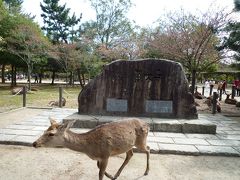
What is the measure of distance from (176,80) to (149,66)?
1024 millimetres

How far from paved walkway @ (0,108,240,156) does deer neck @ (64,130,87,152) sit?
279cm

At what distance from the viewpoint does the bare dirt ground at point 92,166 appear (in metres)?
5.17

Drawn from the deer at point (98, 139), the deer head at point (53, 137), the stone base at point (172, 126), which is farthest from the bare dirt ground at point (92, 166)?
the stone base at point (172, 126)

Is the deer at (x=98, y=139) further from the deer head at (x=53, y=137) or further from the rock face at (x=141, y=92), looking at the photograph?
the rock face at (x=141, y=92)

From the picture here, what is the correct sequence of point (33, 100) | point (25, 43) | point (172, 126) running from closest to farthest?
1. point (172, 126)
2. point (33, 100)
3. point (25, 43)

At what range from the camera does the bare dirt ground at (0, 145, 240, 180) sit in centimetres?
517

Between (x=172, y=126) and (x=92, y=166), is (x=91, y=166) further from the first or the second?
(x=172, y=126)

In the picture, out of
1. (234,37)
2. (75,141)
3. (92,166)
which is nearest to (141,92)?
(92,166)

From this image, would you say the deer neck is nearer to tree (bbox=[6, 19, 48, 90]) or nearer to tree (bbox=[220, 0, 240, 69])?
tree (bbox=[220, 0, 240, 69])

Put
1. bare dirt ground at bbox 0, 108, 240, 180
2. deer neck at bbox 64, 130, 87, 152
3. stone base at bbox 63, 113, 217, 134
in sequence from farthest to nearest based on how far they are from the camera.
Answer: stone base at bbox 63, 113, 217, 134, bare dirt ground at bbox 0, 108, 240, 180, deer neck at bbox 64, 130, 87, 152

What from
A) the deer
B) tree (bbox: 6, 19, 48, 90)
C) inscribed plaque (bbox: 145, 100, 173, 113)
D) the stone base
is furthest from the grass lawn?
the deer

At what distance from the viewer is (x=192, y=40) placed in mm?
20859

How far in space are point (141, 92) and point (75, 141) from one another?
567cm

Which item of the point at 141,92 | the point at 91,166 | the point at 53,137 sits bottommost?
the point at 91,166
